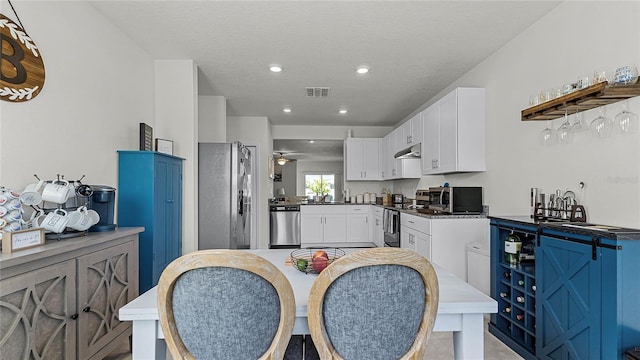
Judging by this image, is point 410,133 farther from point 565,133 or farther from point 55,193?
point 55,193

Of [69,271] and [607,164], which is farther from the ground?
[607,164]

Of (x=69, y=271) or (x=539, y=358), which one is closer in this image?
(x=69, y=271)

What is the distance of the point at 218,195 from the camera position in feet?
13.0

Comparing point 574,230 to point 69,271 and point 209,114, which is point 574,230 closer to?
point 69,271

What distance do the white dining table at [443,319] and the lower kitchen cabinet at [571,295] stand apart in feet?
2.52

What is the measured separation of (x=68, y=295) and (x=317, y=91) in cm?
359

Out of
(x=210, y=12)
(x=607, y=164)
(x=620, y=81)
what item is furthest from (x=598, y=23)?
(x=210, y=12)

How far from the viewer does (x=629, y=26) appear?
189 cm

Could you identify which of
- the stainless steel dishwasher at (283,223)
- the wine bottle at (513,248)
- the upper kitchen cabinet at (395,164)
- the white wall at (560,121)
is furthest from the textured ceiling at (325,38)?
the stainless steel dishwasher at (283,223)

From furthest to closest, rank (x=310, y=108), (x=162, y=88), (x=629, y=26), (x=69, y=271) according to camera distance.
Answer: (x=310, y=108) < (x=162, y=88) < (x=629, y=26) < (x=69, y=271)

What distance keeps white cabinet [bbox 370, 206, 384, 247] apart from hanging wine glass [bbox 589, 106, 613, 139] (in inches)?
147

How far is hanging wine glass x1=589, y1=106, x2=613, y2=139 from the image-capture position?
6.41 feet

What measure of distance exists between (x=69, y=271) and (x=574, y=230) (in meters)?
2.59

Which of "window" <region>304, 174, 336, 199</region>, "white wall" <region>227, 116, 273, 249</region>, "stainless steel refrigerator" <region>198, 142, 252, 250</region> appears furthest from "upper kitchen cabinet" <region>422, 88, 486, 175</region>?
"window" <region>304, 174, 336, 199</region>
